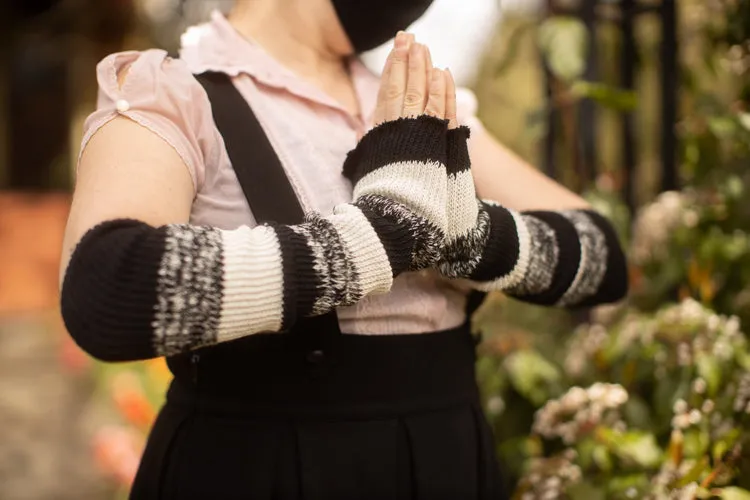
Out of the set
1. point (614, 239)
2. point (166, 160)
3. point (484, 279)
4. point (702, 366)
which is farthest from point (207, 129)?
point (702, 366)

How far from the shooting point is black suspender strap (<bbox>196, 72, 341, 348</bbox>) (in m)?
0.96

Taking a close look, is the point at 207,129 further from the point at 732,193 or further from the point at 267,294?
the point at 732,193

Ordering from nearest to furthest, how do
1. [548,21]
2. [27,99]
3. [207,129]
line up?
[207,129], [548,21], [27,99]

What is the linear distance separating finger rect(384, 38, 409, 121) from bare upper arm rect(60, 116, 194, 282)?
0.90ft

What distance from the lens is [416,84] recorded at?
3.32ft

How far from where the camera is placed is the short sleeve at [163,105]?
908 mm

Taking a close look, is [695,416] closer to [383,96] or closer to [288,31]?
[383,96]

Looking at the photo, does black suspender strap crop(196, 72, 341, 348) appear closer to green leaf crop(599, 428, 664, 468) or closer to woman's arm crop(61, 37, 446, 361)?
woman's arm crop(61, 37, 446, 361)

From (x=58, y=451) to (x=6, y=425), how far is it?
13.9 inches

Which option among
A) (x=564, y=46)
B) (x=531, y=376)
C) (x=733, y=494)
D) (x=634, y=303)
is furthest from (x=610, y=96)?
(x=733, y=494)

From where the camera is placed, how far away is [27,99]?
19.0 feet

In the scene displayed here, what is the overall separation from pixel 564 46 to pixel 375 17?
0.81m

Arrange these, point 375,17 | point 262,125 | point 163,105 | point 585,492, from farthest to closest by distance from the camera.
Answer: point 585,492, point 375,17, point 262,125, point 163,105

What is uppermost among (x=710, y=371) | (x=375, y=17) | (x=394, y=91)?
(x=375, y=17)
